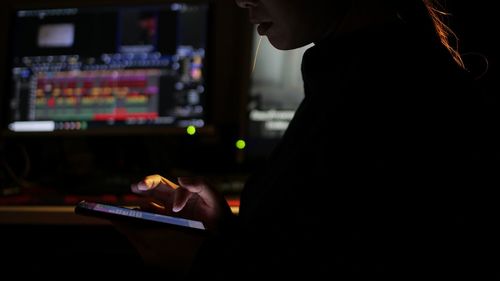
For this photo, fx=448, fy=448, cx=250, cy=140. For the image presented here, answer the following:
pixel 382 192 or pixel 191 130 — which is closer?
pixel 382 192

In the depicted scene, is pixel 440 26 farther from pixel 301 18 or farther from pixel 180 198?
pixel 180 198

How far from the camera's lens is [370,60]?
45 centimetres

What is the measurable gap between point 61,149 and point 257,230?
122cm

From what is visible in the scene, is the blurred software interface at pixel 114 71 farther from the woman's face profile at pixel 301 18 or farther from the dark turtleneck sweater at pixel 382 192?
the dark turtleneck sweater at pixel 382 192

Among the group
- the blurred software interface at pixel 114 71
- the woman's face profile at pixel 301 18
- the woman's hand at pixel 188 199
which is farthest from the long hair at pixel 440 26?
the blurred software interface at pixel 114 71

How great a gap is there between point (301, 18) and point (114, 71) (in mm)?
850

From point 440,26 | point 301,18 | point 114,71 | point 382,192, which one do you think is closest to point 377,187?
point 382,192

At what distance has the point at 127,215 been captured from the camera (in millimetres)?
590

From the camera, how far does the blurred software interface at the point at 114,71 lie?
4.17ft

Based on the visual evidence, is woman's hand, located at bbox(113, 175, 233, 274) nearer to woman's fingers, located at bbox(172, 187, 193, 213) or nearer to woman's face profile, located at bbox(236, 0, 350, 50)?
woman's fingers, located at bbox(172, 187, 193, 213)

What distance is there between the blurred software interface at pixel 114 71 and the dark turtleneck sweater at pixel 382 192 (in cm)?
86

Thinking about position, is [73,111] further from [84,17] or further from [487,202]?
[487,202]

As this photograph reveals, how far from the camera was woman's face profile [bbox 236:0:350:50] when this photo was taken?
21.5 inches

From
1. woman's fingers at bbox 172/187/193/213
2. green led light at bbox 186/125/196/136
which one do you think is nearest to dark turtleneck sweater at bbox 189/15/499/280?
woman's fingers at bbox 172/187/193/213
